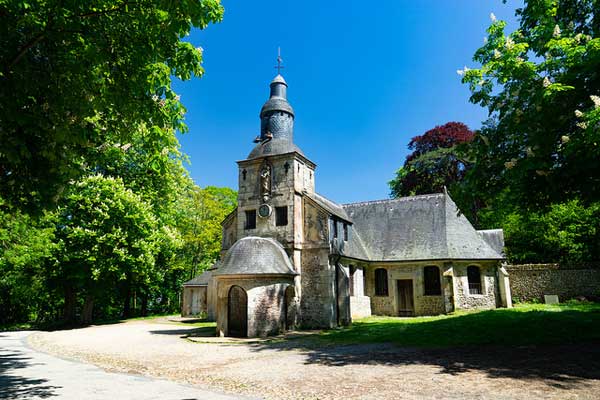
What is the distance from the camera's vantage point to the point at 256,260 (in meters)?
17.5

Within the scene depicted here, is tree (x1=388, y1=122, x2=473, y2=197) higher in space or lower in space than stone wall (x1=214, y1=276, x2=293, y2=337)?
higher

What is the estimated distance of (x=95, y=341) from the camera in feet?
53.8

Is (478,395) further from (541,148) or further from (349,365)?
(541,148)

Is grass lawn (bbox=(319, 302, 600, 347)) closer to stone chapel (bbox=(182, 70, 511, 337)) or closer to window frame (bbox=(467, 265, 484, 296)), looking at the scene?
stone chapel (bbox=(182, 70, 511, 337))

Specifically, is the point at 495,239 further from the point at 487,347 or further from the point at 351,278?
the point at 487,347

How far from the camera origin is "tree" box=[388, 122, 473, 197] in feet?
111

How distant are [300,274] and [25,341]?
40.6 feet

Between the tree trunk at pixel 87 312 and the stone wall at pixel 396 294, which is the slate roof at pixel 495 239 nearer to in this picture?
the stone wall at pixel 396 294

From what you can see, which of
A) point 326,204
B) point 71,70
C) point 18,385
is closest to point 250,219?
point 326,204

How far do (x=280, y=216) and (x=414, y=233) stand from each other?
9703 millimetres

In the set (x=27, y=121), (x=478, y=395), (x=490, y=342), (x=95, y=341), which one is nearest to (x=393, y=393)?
(x=478, y=395)

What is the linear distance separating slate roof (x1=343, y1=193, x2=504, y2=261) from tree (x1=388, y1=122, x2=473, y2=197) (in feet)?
25.5

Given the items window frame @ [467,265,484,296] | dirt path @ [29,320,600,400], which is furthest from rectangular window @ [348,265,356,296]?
dirt path @ [29,320,600,400]

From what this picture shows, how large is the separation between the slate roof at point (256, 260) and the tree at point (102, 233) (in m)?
7.53
